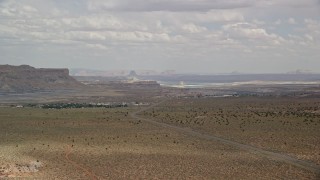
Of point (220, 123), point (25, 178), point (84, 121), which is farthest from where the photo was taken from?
point (84, 121)

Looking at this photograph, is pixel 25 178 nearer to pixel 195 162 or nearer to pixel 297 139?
pixel 195 162

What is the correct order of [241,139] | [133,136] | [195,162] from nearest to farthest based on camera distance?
A: [195,162] → [241,139] → [133,136]

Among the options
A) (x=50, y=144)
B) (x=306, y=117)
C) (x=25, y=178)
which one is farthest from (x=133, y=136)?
(x=306, y=117)

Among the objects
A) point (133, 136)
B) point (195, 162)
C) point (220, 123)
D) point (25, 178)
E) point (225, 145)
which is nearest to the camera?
point (25, 178)

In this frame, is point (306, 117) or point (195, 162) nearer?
point (195, 162)

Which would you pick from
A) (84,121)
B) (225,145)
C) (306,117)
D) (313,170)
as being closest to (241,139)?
(225,145)

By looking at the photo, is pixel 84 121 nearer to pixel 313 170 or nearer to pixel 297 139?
pixel 297 139

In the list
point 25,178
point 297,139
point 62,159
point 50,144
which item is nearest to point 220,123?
point 297,139

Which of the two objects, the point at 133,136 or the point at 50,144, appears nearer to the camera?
the point at 50,144
